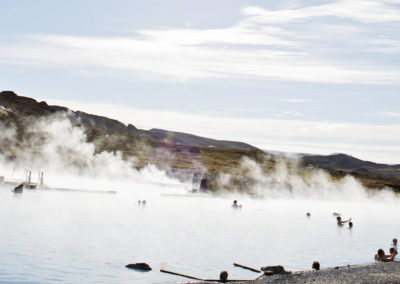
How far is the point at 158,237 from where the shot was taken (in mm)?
56281

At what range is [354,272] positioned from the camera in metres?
37.7

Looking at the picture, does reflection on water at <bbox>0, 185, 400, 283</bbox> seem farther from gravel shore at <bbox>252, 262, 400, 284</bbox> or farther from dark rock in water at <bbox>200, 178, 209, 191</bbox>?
dark rock in water at <bbox>200, 178, 209, 191</bbox>

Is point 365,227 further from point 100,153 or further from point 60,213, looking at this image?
point 100,153

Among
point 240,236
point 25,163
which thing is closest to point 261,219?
point 240,236

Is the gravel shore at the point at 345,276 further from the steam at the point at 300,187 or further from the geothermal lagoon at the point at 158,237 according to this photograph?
the steam at the point at 300,187

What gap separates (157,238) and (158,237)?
75cm

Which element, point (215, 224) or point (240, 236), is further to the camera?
point (215, 224)

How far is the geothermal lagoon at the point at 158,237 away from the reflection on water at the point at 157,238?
3.3 inches

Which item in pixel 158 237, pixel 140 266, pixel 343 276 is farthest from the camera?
pixel 158 237

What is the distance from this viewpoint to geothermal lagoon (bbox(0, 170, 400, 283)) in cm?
3825

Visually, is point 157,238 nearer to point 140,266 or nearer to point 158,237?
point 158,237

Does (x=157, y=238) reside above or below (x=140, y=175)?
below

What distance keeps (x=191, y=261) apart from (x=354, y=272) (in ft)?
43.1

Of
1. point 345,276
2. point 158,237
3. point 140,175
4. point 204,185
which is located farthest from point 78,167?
point 345,276
